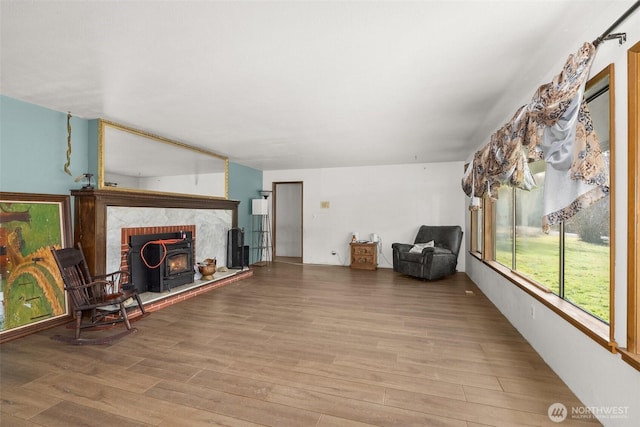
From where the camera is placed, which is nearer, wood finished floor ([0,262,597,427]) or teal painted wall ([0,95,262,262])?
wood finished floor ([0,262,597,427])

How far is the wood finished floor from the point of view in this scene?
5.69 ft

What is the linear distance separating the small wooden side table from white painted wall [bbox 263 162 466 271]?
37 cm

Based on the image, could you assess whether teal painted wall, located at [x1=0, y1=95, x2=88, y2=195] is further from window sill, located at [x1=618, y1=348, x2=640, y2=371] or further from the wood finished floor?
window sill, located at [x1=618, y1=348, x2=640, y2=371]

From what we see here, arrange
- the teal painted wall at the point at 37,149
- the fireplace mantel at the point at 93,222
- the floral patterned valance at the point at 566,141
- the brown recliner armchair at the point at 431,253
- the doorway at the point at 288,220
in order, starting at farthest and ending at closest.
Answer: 1. the doorway at the point at 288,220
2. the brown recliner armchair at the point at 431,253
3. the fireplace mantel at the point at 93,222
4. the teal painted wall at the point at 37,149
5. the floral patterned valance at the point at 566,141

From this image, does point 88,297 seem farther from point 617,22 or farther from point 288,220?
point 288,220

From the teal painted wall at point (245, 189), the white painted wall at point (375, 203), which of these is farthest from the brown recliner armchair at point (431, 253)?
the teal painted wall at point (245, 189)

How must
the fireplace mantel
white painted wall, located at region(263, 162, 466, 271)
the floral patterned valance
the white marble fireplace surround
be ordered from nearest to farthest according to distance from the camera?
the floral patterned valance
the fireplace mantel
the white marble fireplace surround
white painted wall, located at region(263, 162, 466, 271)

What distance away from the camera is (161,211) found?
4.38 meters

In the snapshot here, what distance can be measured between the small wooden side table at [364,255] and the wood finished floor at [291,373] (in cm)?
264

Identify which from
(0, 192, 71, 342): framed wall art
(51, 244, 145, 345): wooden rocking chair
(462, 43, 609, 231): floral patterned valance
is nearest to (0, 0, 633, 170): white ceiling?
(462, 43, 609, 231): floral patterned valance

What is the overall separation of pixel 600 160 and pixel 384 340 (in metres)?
2.13

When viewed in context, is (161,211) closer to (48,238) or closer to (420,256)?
(48,238)

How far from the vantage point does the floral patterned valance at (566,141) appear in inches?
61.6

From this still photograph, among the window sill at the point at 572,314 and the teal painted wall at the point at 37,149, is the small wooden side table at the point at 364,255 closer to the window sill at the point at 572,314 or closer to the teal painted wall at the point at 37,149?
the window sill at the point at 572,314
